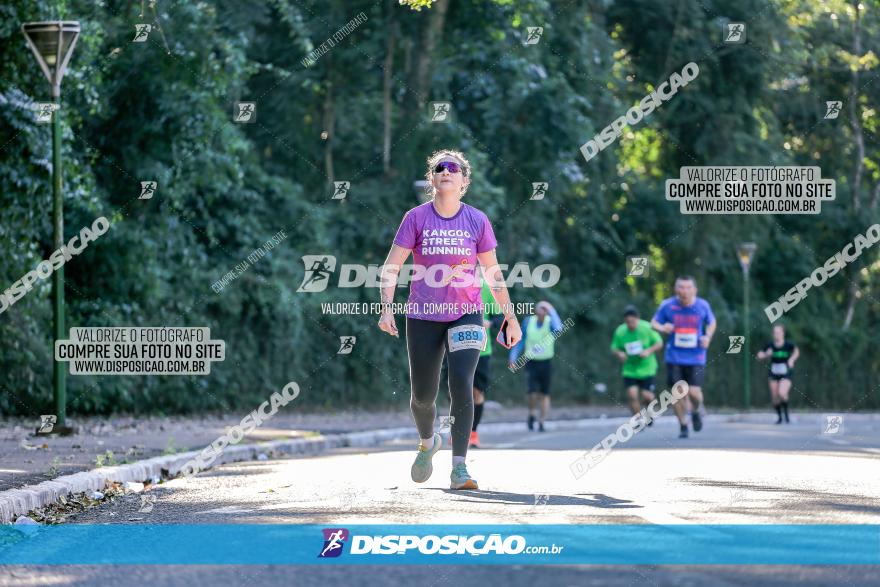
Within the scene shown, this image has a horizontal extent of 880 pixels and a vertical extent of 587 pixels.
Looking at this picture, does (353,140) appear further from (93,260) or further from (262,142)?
(93,260)

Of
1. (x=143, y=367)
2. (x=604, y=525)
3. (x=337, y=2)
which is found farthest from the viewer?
(x=337, y=2)

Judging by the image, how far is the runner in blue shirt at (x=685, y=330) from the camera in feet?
58.5

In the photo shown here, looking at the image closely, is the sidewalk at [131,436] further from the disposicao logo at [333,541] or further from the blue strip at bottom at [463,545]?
the disposicao logo at [333,541]

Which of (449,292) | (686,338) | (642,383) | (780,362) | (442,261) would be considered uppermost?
(442,261)

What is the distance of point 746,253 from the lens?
1353 inches

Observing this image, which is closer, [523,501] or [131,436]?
[523,501]

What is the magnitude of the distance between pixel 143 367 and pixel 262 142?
7.58 metres

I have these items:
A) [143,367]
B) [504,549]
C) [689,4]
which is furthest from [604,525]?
[689,4]

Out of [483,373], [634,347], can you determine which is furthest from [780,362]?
[483,373]

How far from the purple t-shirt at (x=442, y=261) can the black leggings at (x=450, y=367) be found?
8cm

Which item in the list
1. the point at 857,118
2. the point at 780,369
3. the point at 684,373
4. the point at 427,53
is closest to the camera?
the point at 684,373

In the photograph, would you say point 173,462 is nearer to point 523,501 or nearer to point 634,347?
point 523,501

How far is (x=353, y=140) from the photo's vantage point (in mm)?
29188

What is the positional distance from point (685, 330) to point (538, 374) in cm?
455
